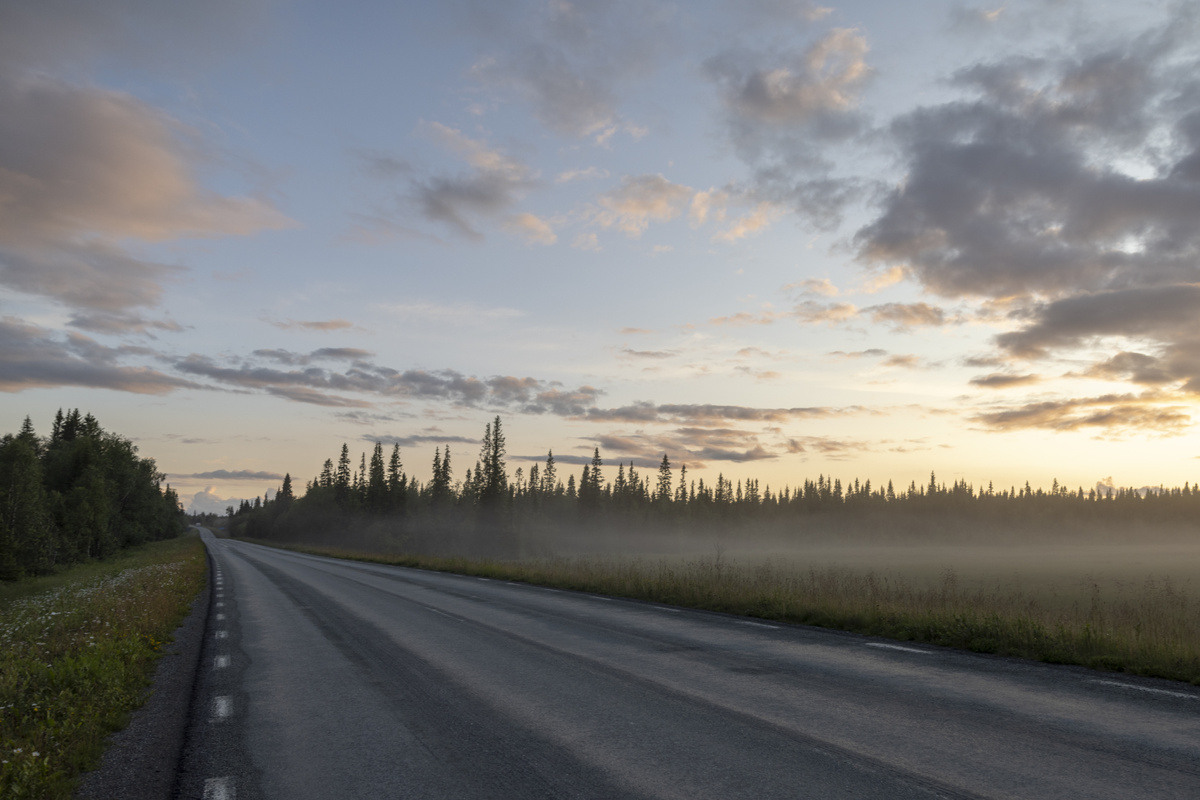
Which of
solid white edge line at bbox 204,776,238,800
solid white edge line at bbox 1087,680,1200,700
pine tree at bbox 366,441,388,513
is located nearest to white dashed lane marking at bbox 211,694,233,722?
solid white edge line at bbox 204,776,238,800

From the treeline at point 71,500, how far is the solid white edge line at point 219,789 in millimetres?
54302

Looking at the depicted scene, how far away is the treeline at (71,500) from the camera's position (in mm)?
49812

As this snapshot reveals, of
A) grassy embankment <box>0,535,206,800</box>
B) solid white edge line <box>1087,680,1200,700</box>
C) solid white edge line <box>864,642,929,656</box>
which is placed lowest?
grassy embankment <box>0,535,206,800</box>

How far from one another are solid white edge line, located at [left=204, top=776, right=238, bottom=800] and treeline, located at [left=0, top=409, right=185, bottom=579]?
178ft

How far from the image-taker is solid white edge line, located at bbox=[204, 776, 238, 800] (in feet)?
16.1

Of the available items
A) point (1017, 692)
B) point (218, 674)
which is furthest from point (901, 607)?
point (218, 674)

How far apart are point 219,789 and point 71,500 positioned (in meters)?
78.5

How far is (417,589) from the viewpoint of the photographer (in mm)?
21828

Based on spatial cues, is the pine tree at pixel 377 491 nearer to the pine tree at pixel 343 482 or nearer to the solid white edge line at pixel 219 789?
the pine tree at pixel 343 482

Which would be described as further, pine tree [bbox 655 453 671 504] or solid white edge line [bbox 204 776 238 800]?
pine tree [bbox 655 453 671 504]

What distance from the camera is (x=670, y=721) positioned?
21.3ft

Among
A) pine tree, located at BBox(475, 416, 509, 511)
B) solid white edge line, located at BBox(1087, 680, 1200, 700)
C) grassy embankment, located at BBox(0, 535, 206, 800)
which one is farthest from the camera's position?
pine tree, located at BBox(475, 416, 509, 511)

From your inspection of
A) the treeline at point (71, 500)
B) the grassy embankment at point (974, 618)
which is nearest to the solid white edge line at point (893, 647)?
the grassy embankment at point (974, 618)

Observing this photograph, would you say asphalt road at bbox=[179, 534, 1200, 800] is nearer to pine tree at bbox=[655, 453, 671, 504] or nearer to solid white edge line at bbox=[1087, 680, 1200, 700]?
solid white edge line at bbox=[1087, 680, 1200, 700]
